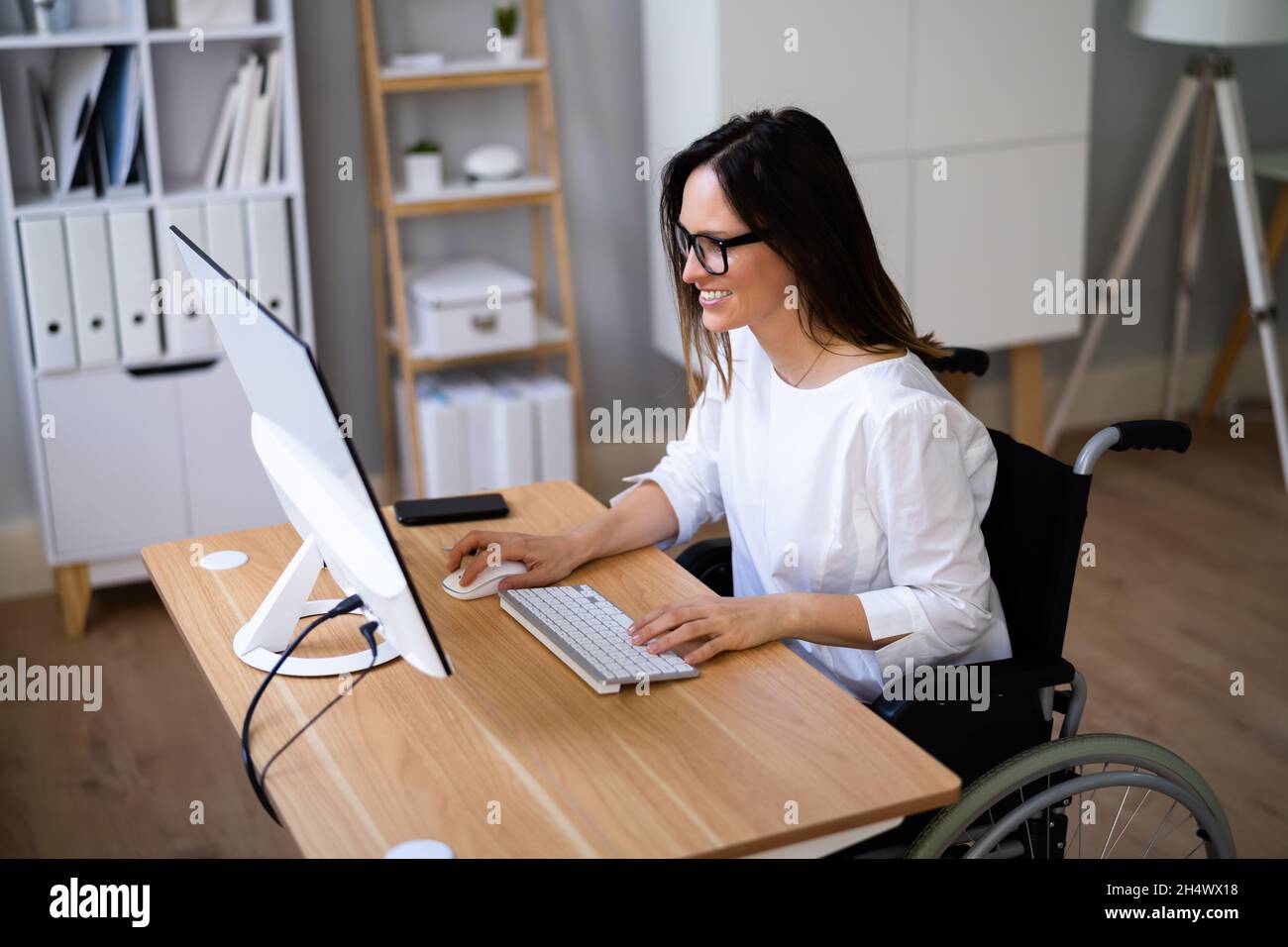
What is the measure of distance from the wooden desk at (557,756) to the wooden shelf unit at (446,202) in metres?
1.82

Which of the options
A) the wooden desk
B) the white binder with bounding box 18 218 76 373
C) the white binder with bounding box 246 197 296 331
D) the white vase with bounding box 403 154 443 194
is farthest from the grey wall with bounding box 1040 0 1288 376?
the wooden desk

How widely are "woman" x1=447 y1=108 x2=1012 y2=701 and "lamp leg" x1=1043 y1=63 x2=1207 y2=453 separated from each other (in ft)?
8.17

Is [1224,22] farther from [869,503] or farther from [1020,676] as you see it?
[1020,676]

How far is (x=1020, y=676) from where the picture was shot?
5.14 feet

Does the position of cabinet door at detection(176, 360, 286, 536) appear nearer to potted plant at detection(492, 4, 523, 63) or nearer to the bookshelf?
the bookshelf

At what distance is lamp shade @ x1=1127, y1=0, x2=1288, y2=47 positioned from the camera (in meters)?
3.64

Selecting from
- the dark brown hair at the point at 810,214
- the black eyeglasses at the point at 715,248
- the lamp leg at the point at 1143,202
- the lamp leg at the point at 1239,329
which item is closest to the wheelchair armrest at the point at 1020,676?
the dark brown hair at the point at 810,214

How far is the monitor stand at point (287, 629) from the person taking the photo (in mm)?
1562

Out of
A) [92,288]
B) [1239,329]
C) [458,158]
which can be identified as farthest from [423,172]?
[1239,329]

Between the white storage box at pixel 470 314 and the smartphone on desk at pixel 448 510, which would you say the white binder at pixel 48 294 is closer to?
the white storage box at pixel 470 314

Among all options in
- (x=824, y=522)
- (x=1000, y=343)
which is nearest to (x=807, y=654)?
(x=824, y=522)

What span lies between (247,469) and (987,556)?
211 centimetres

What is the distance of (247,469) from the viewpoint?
333 cm
